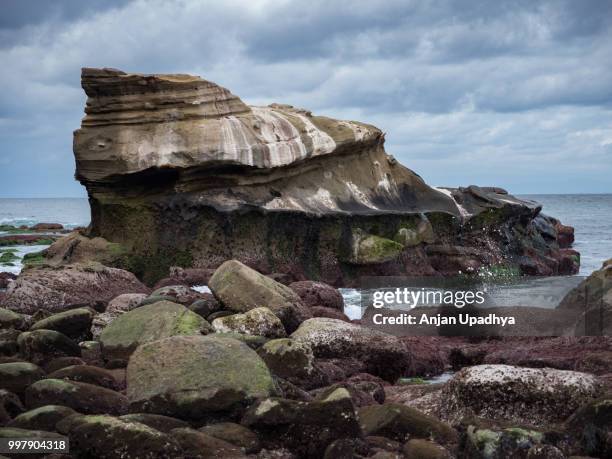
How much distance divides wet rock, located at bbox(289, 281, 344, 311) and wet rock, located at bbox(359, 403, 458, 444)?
7249mm

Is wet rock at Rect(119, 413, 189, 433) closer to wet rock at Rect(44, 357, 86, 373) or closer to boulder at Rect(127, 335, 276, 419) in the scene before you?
boulder at Rect(127, 335, 276, 419)

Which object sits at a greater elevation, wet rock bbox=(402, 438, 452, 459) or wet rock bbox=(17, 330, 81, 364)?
wet rock bbox=(17, 330, 81, 364)

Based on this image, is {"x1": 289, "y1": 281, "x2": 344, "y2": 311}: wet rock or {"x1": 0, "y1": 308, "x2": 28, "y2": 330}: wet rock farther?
{"x1": 289, "y1": 281, "x2": 344, "y2": 311}: wet rock

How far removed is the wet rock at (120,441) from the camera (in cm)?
637

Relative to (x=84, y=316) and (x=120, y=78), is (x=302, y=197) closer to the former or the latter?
(x=120, y=78)

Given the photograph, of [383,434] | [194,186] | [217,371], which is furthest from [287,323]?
[194,186]

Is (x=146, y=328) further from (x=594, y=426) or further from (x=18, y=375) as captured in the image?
(x=594, y=426)

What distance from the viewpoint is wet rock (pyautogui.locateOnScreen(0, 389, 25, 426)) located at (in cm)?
766

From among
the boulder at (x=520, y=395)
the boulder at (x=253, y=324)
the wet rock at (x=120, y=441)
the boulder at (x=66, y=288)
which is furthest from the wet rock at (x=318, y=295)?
the wet rock at (x=120, y=441)

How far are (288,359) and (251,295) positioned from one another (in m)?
2.84

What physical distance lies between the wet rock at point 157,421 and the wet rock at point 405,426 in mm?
1506

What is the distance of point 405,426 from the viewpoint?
707 cm

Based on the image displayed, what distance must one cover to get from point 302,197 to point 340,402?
15.2 meters

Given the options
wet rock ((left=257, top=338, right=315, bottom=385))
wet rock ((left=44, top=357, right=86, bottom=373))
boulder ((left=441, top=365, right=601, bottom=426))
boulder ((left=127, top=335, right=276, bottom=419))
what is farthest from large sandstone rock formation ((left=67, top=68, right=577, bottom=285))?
boulder ((left=441, top=365, right=601, bottom=426))
